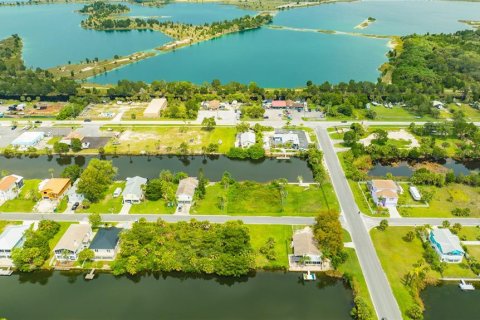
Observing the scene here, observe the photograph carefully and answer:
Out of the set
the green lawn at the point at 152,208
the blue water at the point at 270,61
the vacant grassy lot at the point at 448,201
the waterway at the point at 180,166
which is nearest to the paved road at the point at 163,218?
the green lawn at the point at 152,208

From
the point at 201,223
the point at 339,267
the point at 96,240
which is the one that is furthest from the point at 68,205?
the point at 339,267

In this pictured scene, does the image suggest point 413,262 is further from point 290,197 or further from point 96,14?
point 96,14

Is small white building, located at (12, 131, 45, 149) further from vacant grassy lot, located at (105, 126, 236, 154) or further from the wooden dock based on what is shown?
the wooden dock

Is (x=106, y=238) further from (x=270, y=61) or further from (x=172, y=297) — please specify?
(x=270, y=61)

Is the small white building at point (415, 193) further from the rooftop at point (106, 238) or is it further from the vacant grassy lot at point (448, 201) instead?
the rooftop at point (106, 238)

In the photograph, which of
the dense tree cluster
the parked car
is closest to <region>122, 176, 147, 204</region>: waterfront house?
the parked car
